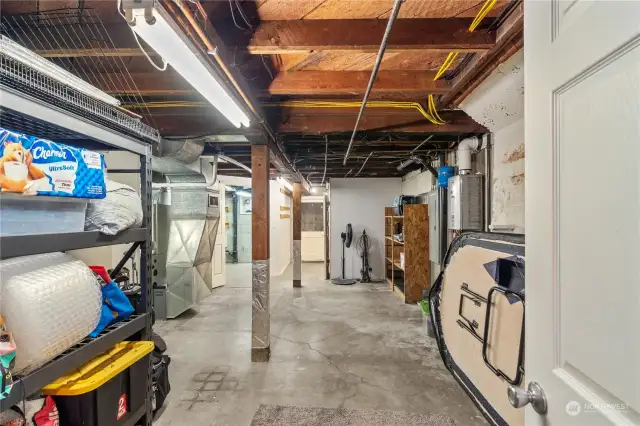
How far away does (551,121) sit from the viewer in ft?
2.33

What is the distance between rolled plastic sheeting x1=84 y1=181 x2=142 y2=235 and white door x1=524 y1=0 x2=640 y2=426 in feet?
4.29

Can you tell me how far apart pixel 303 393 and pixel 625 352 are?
246cm

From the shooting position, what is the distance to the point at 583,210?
1.96ft

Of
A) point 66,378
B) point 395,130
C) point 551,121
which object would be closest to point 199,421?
point 66,378

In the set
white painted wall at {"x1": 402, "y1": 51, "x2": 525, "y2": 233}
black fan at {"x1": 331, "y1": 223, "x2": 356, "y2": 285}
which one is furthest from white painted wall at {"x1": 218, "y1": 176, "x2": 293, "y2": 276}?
white painted wall at {"x1": 402, "y1": 51, "x2": 525, "y2": 233}

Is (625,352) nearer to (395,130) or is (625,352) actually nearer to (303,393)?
(303,393)

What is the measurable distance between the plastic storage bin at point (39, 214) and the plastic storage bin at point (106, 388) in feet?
1.52

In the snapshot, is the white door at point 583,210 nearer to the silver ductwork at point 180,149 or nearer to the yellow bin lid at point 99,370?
the yellow bin lid at point 99,370

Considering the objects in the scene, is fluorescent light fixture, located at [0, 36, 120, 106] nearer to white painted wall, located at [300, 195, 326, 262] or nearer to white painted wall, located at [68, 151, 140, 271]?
white painted wall, located at [68, 151, 140, 271]

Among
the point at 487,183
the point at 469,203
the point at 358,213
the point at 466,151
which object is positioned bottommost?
the point at 358,213

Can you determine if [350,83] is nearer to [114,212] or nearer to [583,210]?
[114,212]

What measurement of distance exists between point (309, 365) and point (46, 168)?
275 cm

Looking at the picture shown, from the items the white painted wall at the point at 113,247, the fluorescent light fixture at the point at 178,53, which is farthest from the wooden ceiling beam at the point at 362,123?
the white painted wall at the point at 113,247

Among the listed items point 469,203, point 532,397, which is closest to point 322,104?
point 469,203
